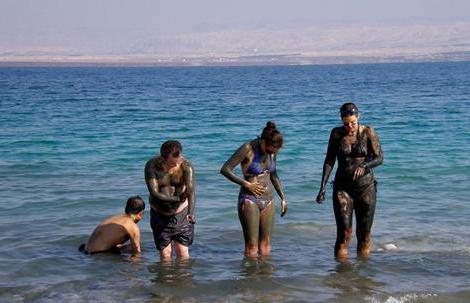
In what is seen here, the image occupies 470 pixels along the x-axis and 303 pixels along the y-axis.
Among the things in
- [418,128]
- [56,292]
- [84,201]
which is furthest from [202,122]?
[56,292]

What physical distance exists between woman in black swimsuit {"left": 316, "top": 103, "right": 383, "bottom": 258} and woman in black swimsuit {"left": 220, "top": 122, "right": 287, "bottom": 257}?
62cm

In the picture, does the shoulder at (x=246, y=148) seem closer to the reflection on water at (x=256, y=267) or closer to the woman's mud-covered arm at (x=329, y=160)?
the woman's mud-covered arm at (x=329, y=160)

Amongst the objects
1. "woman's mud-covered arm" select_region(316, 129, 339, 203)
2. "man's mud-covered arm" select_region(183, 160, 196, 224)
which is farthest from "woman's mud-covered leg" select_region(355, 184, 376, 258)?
"man's mud-covered arm" select_region(183, 160, 196, 224)

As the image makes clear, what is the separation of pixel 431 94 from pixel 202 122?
73.7 feet

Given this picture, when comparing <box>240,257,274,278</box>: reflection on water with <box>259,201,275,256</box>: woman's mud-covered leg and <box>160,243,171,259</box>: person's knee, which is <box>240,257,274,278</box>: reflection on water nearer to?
<box>259,201,275,256</box>: woman's mud-covered leg

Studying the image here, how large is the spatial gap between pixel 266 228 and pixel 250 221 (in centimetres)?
33

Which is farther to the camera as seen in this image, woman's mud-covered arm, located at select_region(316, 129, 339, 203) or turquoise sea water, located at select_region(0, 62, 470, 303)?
woman's mud-covered arm, located at select_region(316, 129, 339, 203)

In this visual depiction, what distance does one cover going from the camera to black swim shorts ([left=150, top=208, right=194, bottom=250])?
Answer: 9.92 m

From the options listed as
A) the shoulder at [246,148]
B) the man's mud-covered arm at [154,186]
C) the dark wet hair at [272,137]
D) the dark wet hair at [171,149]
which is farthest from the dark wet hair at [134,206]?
the dark wet hair at [272,137]

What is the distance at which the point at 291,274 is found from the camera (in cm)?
1005

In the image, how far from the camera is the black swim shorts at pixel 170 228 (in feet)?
32.6

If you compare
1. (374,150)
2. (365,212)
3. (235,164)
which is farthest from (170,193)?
(374,150)

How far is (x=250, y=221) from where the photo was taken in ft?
32.3

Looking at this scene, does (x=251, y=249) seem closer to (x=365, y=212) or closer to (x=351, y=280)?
(x=351, y=280)
